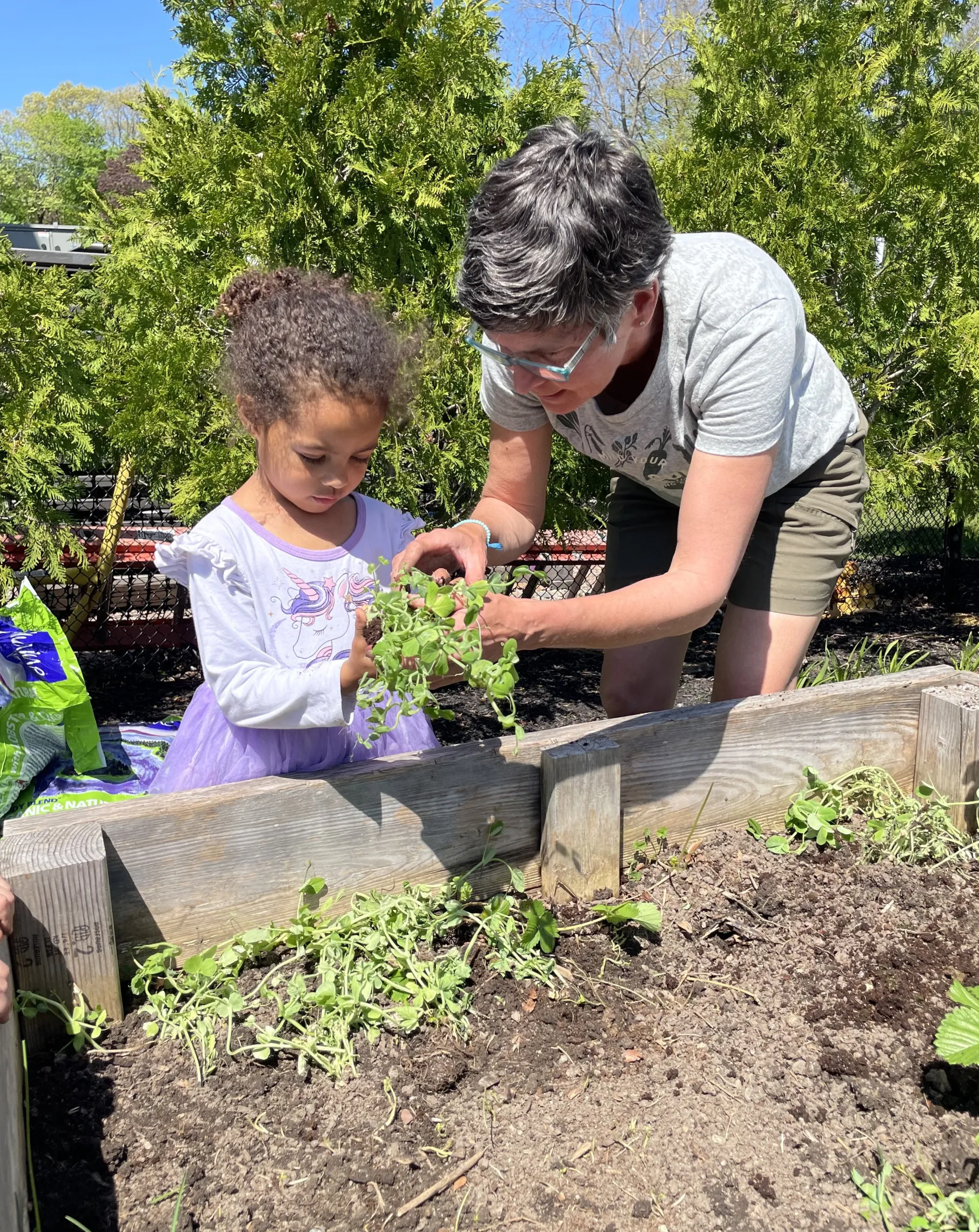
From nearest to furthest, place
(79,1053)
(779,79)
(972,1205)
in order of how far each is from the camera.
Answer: (972,1205) → (79,1053) → (779,79)

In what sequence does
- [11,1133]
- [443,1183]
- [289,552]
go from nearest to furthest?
[11,1133]
[443,1183]
[289,552]

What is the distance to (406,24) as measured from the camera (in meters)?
3.62

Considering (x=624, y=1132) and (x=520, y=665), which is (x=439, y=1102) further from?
(x=520, y=665)

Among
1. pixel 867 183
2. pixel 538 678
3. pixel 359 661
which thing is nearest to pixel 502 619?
pixel 359 661

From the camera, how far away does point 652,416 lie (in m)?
2.32

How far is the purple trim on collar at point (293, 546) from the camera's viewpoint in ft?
7.51

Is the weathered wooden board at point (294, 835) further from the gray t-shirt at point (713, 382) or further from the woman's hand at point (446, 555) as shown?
the gray t-shirt at point (713, 382)

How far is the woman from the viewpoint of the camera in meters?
1.86

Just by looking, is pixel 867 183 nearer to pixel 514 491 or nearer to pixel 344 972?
pixel 514 491

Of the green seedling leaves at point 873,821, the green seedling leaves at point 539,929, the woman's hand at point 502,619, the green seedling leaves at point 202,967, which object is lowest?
the green seedling leaves at point 202,967

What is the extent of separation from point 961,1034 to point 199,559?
171cm

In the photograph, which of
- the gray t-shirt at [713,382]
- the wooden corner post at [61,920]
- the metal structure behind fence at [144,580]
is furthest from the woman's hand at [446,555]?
the metal structure behind fence at [144,580]

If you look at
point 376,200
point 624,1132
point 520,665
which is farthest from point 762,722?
point 520,665

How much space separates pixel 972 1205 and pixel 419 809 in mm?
1172
